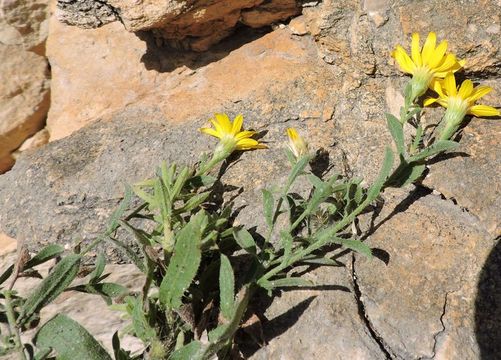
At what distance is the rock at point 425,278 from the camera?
1.68 meters

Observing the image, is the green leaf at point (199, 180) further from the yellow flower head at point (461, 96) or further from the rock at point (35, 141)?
the rock at point (35, 141)

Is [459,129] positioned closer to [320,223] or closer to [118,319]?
[320,223]

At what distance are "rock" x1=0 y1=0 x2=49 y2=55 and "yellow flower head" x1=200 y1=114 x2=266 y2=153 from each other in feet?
4.41

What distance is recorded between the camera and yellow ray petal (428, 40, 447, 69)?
2.02 m

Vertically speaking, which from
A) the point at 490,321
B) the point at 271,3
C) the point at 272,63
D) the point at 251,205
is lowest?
the point at 490,321

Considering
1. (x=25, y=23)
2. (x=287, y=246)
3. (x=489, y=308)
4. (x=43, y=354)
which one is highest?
(x=25, y=23)

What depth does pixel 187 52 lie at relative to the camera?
273cm

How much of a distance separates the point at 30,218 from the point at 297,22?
148 cm

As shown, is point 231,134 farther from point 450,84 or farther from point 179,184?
point 450,84

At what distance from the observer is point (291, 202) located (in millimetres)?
1959

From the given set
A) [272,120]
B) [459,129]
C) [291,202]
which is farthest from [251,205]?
[459,129]

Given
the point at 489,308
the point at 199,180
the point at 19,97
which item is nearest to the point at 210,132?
the point at 199,180

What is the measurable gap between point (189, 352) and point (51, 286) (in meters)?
0.46

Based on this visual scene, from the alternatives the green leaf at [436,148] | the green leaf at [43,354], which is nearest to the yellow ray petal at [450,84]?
the green leaf at [436,148]
